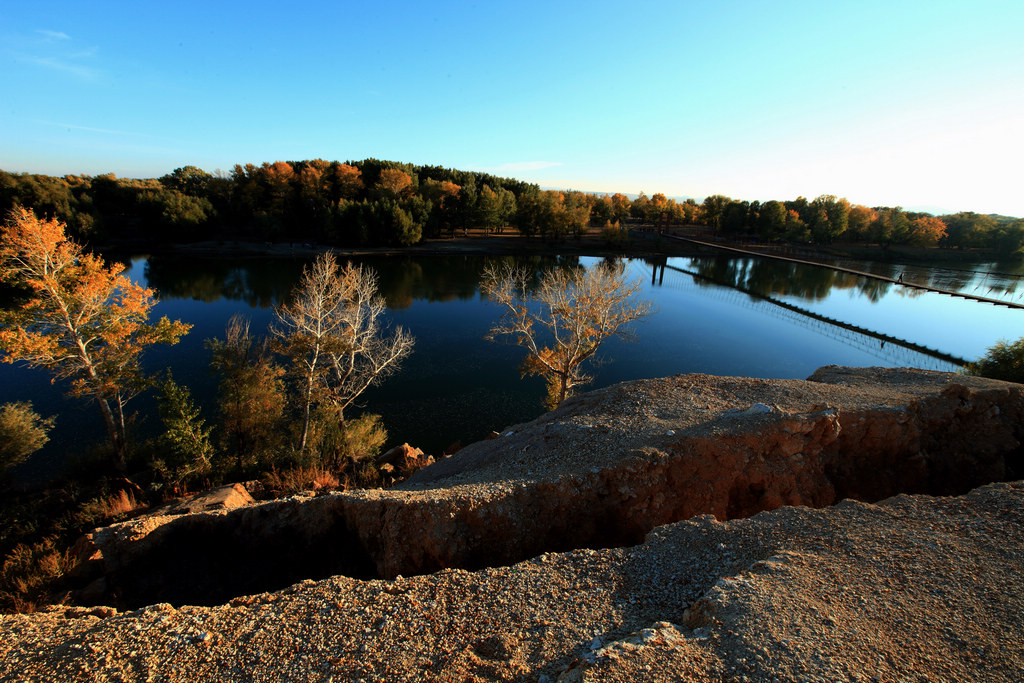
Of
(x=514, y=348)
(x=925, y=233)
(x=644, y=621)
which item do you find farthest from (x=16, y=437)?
(x=925, y=233)

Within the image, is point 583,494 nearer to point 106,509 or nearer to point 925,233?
point 106,509

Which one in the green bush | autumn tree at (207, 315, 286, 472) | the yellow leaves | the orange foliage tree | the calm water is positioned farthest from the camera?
the orange foliage tree

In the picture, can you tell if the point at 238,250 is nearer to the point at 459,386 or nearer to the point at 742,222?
the point at 459,386

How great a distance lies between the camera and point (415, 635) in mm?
6277

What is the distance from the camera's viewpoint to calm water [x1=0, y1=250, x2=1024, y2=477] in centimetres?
2486

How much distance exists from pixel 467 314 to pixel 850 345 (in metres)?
37.4

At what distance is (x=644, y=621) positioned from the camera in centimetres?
645

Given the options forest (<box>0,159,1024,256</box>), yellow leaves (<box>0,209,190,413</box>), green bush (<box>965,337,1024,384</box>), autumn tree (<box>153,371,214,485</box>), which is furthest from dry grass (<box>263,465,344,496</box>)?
forest (<box>0,159,1024,256</box>)

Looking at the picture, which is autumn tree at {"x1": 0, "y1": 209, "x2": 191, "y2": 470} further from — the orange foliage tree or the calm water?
the orange foliage tree

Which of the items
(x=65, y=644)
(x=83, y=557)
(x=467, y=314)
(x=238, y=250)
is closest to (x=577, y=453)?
(x=65, y=644)

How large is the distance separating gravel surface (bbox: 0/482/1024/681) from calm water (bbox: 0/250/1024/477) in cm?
1523

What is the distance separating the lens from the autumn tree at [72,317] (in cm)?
1566

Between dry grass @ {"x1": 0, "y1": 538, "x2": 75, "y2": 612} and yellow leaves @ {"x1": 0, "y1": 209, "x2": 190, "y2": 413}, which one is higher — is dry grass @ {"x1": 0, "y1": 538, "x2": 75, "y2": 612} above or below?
below

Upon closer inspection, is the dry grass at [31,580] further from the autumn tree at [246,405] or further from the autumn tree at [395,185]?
the autumn tree at [395,185]
